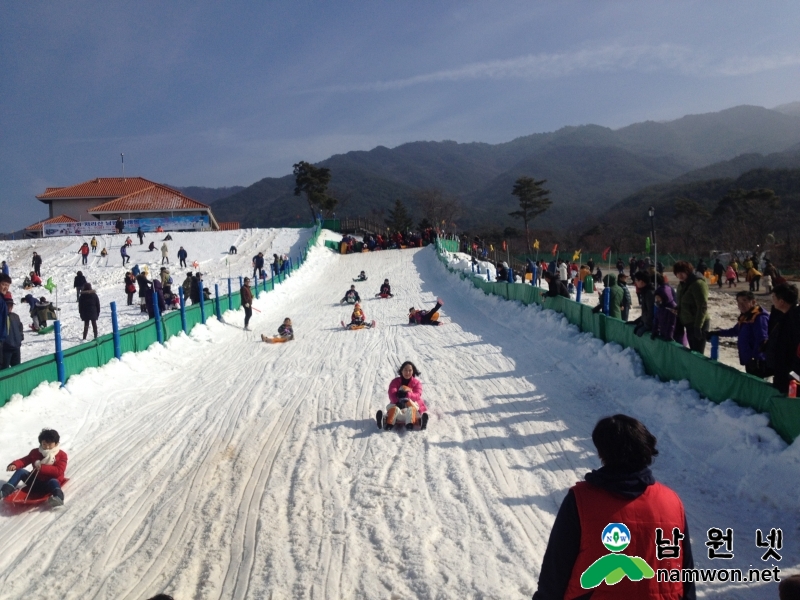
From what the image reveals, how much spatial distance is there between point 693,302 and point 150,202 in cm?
6198

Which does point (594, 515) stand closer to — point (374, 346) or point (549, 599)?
point (549, 599)

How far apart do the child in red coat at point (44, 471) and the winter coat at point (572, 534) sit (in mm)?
5410

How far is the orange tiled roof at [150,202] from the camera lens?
5934cm

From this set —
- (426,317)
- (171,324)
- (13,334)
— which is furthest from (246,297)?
(13,334)

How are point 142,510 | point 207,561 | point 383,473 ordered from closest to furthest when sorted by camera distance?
point 207,561 → point 142,510 → point 383,473

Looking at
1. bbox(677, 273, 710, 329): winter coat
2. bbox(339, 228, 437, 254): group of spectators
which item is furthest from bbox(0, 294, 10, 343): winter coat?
bbox(339, 228, 437, 254): group of spectators

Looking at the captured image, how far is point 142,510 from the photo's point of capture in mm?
5668

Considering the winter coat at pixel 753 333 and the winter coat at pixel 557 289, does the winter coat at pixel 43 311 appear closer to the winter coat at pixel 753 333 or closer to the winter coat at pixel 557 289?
the winter coat at pixel 557 289

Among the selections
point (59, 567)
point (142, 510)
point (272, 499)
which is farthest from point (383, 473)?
point (59, 567)

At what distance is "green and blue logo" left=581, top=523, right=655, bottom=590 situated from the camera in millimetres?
2223

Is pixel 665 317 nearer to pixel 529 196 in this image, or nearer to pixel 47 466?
pixel 47 466

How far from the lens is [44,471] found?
239 inches

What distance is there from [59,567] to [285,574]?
1935 millimetres

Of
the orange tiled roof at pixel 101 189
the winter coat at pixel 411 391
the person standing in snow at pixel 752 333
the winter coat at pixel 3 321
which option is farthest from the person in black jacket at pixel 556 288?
the orange tiled roof at pixel 101 189
